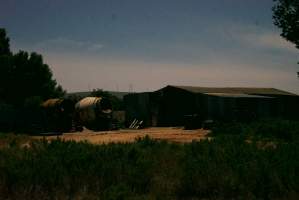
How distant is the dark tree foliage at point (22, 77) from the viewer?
5700 centimetres

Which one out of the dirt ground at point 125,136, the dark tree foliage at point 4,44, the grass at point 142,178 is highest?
the dark tree foliage at point 4,44

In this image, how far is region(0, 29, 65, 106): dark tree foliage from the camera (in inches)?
2244

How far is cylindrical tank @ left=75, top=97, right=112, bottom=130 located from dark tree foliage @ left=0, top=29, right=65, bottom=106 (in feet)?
72.7

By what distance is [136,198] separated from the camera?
24.1ft

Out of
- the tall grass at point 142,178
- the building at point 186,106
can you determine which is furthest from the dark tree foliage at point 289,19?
the tall grass at point 142,178

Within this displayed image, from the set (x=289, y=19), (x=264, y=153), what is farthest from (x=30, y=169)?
(x=289, y=19)

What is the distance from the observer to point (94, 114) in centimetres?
3459

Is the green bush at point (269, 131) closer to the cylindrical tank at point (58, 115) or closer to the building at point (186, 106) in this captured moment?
the building at point (186, 106)

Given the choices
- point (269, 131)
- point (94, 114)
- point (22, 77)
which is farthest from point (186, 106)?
point (22, 77)

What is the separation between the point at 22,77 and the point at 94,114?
2789 cm

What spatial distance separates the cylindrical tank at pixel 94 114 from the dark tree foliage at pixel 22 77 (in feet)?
72.7

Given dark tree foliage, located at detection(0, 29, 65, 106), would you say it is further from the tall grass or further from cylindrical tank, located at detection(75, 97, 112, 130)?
the tall grass

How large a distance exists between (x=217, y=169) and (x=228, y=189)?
0.75m

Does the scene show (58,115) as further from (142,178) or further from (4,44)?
(4,44)
